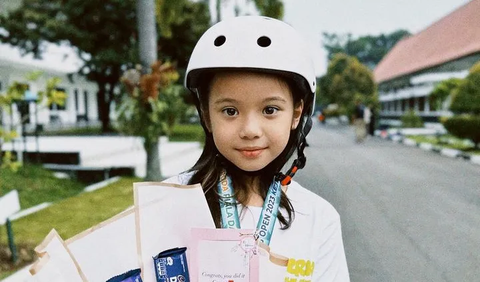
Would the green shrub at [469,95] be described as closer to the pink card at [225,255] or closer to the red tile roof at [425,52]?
the red tile roof at [425,52]

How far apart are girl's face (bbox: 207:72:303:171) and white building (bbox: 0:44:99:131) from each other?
12406 mm

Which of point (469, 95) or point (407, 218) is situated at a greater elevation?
point (469, 95)

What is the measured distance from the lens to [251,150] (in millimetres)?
1442

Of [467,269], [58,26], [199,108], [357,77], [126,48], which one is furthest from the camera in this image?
[357,77]

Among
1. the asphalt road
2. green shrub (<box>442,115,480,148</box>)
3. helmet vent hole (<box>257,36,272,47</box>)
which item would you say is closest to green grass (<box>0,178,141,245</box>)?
the asphalt road

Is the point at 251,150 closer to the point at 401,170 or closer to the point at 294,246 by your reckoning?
the point at 294,246

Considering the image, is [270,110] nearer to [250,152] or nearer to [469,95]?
[250,152]

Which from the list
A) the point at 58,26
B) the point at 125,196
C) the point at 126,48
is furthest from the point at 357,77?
the point at 125,196

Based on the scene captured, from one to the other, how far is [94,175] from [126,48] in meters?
14.4

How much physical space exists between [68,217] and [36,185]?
288 centimetres

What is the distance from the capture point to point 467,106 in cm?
1455

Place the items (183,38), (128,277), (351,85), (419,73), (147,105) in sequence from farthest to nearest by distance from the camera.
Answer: (351,85)
(419,73)
(183,38)
(147,105)
(128,277)

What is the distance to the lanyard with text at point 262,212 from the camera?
129cm

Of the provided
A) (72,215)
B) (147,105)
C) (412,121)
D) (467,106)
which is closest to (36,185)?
(147,105)
